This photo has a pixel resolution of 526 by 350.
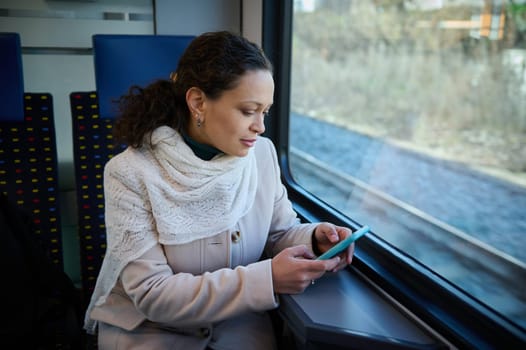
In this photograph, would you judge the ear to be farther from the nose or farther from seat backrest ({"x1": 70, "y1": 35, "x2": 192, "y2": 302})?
seat backrest ({"x1": 70, "y1": 35, "x2": 192, "y2": 302})

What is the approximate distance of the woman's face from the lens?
3.63 ft

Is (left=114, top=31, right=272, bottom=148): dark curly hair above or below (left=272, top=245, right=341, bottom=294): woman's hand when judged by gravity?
above

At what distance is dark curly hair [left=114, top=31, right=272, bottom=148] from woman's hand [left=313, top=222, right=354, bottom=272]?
0.46m

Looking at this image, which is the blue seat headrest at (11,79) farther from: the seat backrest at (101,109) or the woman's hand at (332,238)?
the woman's hand at (332,238)

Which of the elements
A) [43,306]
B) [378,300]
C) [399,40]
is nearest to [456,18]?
[399,40]

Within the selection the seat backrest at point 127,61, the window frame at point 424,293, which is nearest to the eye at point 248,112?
the window frame at point 424,293

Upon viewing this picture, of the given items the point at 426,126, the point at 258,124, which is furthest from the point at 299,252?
the point at 426,126

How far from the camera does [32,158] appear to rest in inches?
68.7

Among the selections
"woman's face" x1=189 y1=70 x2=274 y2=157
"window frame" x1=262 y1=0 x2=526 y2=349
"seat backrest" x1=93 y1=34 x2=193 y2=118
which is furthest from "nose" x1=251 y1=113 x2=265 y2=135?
"seat backrest" x1=93 y1=34 x2=193 y2=118

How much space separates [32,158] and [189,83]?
0.91 metres

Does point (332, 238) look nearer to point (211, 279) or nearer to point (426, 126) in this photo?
point (211, 279)

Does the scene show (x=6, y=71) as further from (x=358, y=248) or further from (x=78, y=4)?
(x=358, y=248)

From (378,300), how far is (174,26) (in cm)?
166

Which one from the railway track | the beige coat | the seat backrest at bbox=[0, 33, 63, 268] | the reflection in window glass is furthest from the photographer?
the reflection in window glass
